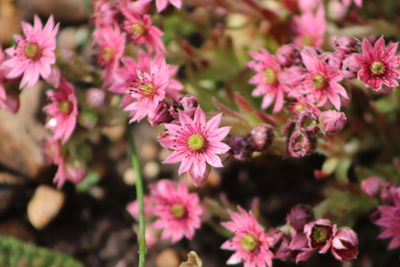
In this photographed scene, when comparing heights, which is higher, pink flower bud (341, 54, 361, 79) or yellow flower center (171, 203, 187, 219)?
pink flower bud (341, 54, 361, 79)

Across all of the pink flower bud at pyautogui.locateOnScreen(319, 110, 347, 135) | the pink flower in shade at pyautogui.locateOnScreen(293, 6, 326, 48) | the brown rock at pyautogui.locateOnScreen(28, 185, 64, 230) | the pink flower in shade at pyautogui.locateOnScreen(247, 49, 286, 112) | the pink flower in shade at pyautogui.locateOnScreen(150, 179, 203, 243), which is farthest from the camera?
the brown rock at pyautogui.locateOnScreen(28, 185, 64, 230)

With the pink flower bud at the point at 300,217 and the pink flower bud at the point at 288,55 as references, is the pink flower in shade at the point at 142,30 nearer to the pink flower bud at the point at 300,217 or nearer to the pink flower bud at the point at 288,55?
the pink flower bud at the point at 288,55

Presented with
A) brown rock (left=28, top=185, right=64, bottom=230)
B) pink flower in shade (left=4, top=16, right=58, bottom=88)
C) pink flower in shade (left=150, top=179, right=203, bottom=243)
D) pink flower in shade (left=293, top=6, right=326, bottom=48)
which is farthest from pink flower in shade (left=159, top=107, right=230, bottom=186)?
brown rock (left=28, top=185, right=64, bottom=230)

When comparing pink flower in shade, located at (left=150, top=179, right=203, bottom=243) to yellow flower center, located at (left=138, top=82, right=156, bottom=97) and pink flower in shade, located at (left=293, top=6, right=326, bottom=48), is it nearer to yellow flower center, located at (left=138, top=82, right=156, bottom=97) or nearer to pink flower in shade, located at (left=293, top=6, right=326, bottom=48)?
yellow flower center, located at (left=138, top=82, right=156, bottom=97)

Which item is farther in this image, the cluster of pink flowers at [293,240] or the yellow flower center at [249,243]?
the yellow flower center at [249,243]

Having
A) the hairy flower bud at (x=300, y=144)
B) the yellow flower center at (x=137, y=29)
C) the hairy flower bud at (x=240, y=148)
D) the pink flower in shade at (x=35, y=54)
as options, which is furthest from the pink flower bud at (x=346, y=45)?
the pink flower in shade at (x=35, y=54)

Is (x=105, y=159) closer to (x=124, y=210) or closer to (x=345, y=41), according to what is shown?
(x=124, y=210)

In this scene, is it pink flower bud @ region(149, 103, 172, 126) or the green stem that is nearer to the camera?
pink flower bud @ region(149, 103, 172, 126)
